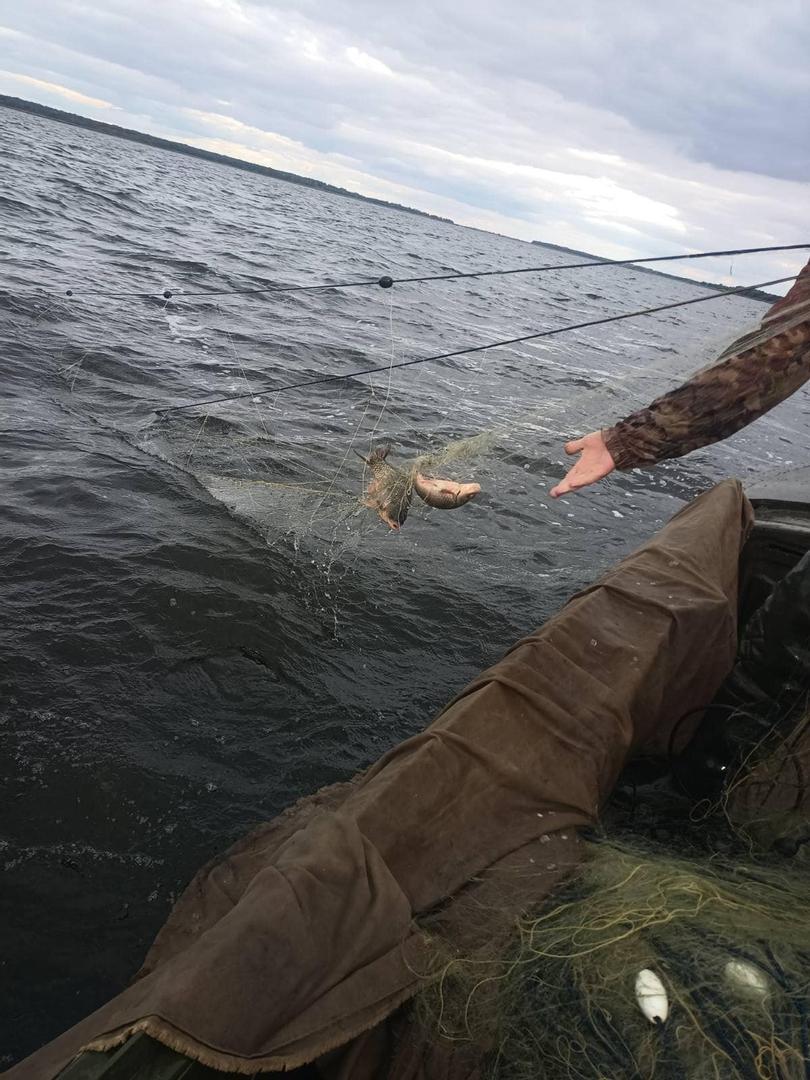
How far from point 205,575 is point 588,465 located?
13.0 feet

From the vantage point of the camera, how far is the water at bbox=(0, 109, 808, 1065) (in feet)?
11.9

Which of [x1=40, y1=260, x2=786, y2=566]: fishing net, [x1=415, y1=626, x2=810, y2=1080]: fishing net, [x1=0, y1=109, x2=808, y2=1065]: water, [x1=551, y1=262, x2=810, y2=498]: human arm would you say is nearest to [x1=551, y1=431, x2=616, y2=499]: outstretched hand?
[x1=551, y1=262, x2=810, y2=498]: human arm

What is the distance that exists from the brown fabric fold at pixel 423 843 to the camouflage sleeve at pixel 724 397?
84cm

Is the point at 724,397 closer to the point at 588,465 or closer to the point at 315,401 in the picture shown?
the point at 588,465

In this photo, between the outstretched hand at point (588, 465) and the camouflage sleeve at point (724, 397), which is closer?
the camouflage sleeve at point (724, 397)

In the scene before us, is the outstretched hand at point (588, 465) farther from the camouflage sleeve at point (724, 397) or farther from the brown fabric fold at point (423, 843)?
the brown fabric fold at point (423, 843)

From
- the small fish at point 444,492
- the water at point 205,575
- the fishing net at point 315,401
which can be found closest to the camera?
the water at point 205,575

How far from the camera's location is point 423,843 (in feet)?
8.22

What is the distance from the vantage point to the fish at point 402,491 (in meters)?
4.94

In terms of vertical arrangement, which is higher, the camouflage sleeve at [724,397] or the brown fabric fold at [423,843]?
the camouflage sleeve at [724,397]

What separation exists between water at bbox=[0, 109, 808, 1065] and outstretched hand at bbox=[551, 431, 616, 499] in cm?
247

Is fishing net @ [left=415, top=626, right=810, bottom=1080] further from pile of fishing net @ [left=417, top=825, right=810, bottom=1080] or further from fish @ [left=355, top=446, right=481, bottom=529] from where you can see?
fish @ [left=355, top=446, right=481, bottom=529]

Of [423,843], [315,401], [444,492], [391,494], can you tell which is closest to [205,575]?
[391,494]

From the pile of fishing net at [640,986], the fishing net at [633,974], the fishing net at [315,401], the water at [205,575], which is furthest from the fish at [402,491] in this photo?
the pile of fishing net at [640,986]
